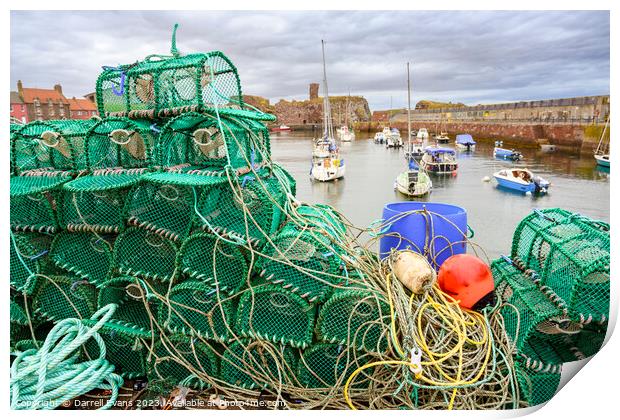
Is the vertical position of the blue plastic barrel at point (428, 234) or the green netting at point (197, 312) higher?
the blue plastic barrel at point (428, 234)

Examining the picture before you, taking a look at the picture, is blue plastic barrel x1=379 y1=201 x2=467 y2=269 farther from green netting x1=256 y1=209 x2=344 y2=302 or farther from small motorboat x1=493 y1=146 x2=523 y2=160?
small motorboat x1=493 y1=146 x2=523 y2=160

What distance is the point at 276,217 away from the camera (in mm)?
3230

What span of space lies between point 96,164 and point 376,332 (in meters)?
2.44

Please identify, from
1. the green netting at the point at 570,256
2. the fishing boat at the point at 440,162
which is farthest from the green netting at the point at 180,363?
the fishing boat at the point at 440,162

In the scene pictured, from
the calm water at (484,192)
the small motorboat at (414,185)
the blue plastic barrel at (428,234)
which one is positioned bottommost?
the calm water at (484,192)

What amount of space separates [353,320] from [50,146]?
266cm

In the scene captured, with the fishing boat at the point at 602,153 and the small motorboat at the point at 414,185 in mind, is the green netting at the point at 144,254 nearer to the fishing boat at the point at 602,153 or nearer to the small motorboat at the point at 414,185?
the small motorboat at the point at 414,185

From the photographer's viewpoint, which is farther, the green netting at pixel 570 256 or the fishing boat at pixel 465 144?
the fishing boat at pixel 465 144

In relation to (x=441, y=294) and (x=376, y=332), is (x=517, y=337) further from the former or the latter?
(x=376, y=332)

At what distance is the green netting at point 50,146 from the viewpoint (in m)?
3.46

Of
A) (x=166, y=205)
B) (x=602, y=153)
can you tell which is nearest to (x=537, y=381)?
(x=166, y=205)

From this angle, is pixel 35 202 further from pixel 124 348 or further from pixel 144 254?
pixel 124 348

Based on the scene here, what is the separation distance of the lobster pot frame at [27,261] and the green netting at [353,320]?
2085 millimetres

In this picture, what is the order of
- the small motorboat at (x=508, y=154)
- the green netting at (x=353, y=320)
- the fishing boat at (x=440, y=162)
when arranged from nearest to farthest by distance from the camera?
the green netting at (x=353, y=320)
the fishing boat at (x=440, y=162)
the small motorboat at (x=508, y=154)
